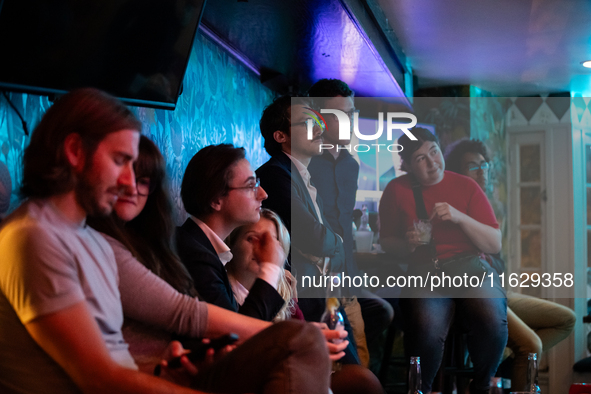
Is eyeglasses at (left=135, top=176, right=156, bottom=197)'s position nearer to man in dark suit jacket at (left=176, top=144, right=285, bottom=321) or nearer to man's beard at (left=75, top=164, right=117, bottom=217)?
man in dark suit jacket at (left=176, top=144, right=285, bottom=321)

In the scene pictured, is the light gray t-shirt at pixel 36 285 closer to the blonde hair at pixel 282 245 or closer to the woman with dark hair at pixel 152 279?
the woman with dark hair at pixel 152 279

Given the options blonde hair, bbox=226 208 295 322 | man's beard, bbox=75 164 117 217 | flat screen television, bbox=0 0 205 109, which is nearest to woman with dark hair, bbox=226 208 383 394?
blonde hair, bbox=226 208 295 322

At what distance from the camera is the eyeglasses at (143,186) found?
1457 mm

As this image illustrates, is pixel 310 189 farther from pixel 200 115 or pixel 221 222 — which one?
pixel 221 222

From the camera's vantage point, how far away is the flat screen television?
1.43 metres

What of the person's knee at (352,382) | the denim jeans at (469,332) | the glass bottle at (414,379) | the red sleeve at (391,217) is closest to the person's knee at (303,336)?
the person's knee at (352,382)

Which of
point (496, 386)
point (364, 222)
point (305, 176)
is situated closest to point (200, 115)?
point (305, 176)

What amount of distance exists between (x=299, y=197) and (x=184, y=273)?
38.6 inches

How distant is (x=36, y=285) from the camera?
900mm

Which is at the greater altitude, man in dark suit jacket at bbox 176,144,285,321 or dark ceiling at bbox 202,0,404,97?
dark ceiling at bbox 202,0,404,97

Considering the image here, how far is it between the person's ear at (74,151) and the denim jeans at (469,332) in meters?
2.14

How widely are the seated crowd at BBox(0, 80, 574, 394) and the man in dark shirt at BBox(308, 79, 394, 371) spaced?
1 centimetres

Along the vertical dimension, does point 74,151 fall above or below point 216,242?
above

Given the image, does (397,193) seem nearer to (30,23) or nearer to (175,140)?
(175,140)
